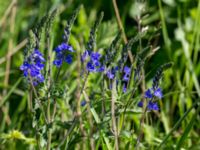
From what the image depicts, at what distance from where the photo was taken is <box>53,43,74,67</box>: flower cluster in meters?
1.96

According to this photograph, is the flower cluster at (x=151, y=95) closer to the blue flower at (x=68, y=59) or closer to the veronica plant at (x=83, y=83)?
the veronica plant at (x=83, y=83)

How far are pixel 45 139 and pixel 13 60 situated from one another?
1672 millimetres

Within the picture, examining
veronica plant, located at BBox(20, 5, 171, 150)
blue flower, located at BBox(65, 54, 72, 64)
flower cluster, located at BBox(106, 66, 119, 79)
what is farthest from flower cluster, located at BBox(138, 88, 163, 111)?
blue flower, located at BBox(65, 54, 72, 64)

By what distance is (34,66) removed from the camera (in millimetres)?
1934

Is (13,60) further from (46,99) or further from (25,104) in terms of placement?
(46,99)

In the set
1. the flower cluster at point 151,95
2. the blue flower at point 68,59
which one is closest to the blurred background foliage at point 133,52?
the flower cluster at point 151,95

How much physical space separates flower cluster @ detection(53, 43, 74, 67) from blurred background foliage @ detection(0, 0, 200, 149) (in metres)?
0.48

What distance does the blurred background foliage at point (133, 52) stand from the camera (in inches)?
109

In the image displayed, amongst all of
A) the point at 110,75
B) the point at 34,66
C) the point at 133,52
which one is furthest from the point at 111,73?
the point at 133,52

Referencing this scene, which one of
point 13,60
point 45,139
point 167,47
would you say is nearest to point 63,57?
point 45,139

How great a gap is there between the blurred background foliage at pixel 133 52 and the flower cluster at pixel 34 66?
0.45m

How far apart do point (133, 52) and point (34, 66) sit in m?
1.62

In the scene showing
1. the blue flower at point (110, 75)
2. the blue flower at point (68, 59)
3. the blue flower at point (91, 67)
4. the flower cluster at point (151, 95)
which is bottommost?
the flower cluster at point (151, 95)

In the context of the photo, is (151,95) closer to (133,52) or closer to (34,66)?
(34,66)
